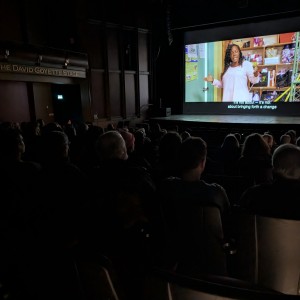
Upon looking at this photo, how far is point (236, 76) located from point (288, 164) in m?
9.35

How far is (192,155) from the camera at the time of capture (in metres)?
2.07

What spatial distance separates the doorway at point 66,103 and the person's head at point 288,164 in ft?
25.7

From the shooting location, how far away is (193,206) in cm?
164

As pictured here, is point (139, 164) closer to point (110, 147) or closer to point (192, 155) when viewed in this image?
A: point (110, 147)

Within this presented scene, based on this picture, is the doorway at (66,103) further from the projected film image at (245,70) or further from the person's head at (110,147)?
the person's head at (110,147)

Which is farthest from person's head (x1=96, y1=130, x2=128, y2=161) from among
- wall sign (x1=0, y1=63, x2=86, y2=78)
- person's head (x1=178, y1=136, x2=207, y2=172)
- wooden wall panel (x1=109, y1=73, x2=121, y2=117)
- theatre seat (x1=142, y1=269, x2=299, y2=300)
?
wooden wall panel (x1=109, y1=73, x2=121, y2=117)

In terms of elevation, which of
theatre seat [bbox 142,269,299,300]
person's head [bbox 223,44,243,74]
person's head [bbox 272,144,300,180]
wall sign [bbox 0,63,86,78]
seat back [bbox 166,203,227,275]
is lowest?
seat back [bbox 166,203,227,275]

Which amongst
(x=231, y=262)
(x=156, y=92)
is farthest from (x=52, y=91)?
(x=231, y=262)

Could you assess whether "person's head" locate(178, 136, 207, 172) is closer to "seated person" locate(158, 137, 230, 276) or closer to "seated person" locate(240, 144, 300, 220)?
"seated person" locate(158, 137, 230, 276)

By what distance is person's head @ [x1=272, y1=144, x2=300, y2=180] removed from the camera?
175 centimetres

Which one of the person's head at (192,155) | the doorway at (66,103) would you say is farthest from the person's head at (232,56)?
the person's head at (192,155)

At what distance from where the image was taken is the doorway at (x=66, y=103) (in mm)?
8562

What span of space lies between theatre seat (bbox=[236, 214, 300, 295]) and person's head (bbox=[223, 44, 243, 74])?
977cm

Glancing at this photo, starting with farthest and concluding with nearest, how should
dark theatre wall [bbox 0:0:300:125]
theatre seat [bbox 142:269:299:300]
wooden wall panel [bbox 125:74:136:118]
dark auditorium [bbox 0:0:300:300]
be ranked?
wooden wall panel [bbox 125:74:136:118] < dark theatre wall [bbox 0:0:300:125] < dark auditorium [bbox 0:0:300:300] < theatre seat [bbox 142:269:299:300]
